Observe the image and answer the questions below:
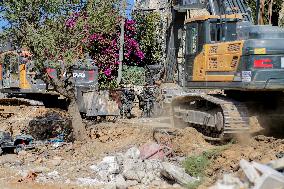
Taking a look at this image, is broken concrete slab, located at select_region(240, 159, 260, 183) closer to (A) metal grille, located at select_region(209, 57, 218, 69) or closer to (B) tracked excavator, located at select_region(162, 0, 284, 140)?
(B) tracked excavator, located at select_region(162, 0, 284, 140)

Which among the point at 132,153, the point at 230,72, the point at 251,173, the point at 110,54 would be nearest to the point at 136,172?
the point at 132,153

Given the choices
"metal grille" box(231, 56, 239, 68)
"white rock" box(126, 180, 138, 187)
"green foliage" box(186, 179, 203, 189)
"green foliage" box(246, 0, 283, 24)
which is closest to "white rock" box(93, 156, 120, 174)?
"white rock" box(126, 180, 138, 187)

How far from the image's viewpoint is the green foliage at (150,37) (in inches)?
1093

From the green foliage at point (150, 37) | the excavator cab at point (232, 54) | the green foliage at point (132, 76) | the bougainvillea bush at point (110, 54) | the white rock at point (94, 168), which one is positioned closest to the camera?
the white rock at point (94, 168)

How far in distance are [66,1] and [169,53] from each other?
526 inches

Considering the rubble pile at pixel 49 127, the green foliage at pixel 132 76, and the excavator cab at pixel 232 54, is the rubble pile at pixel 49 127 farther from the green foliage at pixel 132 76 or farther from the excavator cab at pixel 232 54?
the green foliage at pixel 132 76

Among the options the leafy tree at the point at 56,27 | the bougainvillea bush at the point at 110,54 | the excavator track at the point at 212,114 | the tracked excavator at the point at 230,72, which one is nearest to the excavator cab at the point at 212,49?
the tracked excavator at the point at 230,72

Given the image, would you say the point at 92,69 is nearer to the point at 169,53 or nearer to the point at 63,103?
the point at 63,103

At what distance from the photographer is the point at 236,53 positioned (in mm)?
12570

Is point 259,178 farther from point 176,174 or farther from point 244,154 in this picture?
point 244,154

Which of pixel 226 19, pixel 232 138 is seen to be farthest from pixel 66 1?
pixel 232 138

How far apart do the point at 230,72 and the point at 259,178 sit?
6.24 metres

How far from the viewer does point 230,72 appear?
1285cm

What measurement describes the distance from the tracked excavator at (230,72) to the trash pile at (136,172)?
82.6 inches
